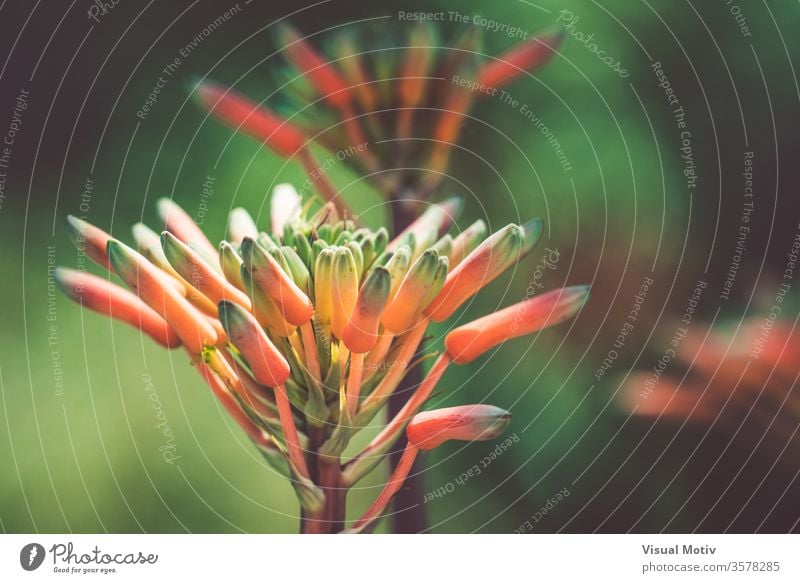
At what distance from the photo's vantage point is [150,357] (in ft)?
3.12

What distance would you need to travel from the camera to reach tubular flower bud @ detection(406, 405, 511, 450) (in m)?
0.88

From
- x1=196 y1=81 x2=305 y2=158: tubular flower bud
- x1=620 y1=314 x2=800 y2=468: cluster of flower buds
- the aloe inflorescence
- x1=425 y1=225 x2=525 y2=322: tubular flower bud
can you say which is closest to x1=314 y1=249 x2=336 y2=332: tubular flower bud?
the aloe inflorescence

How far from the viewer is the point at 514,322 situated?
903mm

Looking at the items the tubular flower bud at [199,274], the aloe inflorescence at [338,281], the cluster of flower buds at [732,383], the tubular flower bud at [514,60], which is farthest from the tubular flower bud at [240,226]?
the cluster of flower buds at [732,383]

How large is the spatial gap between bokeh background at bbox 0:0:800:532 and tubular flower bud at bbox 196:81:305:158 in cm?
2

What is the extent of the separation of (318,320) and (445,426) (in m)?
0.18

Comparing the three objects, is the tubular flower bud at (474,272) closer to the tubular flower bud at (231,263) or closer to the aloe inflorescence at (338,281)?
the aloe inflorescence at (338,281)

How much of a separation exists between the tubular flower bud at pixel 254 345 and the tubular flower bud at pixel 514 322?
19cm

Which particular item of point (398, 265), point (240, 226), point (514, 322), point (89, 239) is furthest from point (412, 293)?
point (89, 239)

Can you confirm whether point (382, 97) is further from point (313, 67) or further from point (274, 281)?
point (274, 281)

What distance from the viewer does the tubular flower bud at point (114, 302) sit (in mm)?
856

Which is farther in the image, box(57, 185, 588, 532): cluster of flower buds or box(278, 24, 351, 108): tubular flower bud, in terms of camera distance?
box(278, 24, 351, 108): tubular flower bud

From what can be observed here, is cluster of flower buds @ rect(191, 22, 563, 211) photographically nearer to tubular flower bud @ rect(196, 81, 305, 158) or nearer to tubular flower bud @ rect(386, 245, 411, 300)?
tubular flower bud @ rect(196, 81, 305, 158)
